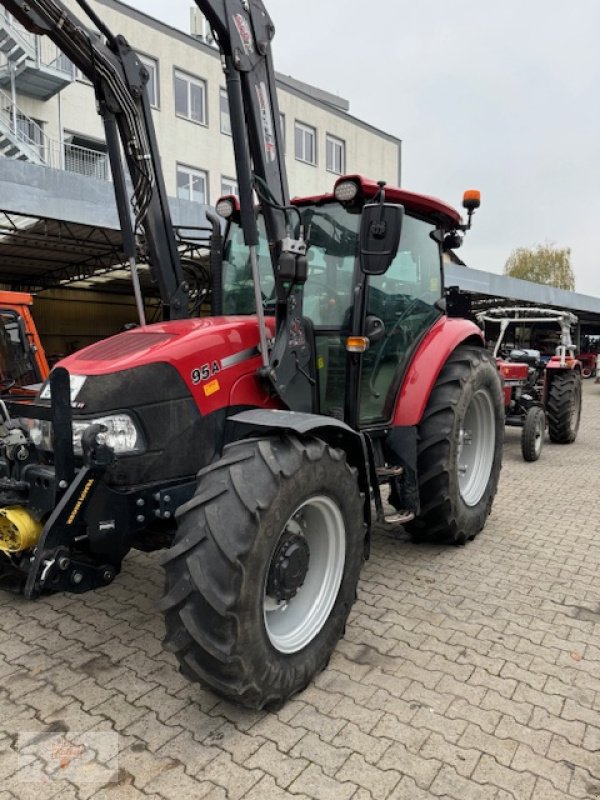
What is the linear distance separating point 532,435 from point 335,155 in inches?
866

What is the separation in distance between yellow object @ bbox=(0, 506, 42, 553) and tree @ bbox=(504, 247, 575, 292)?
137ft

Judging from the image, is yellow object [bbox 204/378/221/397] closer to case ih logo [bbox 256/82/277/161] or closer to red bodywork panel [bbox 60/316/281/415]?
red bodywork panel [bbox 60/316/281/415]

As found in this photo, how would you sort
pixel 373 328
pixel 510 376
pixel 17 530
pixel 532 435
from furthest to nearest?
1. pixel 510 376
2. pixel 532 435
3. pixel 373 328
4. pixel 17 530

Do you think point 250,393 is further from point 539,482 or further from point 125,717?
point 539,482

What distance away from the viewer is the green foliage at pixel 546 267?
41.0 metres

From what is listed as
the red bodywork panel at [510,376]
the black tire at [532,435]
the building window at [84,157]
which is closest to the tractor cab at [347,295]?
the black tire at [532,435]

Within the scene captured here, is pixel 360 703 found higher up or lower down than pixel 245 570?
lower down

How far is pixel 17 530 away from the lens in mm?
2547

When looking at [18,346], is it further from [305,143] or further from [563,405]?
[305,143]

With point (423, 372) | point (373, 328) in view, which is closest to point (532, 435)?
point (423, 372)

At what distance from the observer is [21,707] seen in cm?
263

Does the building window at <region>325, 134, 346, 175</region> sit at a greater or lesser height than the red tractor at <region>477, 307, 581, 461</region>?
greater

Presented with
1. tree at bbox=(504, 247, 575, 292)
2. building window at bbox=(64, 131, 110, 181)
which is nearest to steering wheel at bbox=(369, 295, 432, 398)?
building window at bbox=(64, 131, 110, 181)

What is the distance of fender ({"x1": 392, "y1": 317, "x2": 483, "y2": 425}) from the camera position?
4000mm
